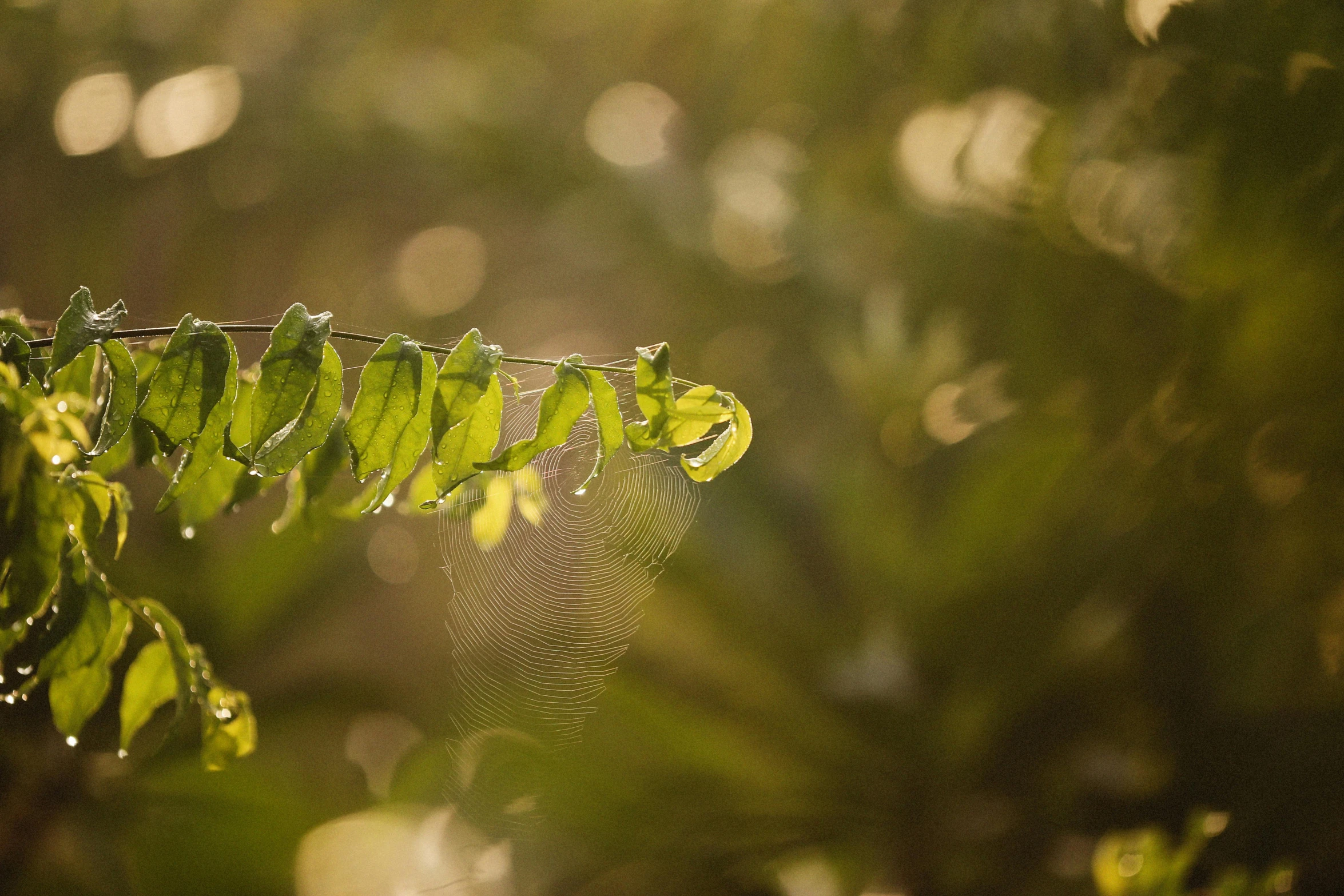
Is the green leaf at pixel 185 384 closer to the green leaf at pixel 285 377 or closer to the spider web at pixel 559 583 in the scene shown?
the green leaf at pixel 285 377

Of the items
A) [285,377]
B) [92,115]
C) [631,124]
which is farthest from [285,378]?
[92,115]

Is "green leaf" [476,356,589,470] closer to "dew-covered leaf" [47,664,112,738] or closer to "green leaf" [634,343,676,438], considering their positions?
"green leaf" [634,343,676,438]

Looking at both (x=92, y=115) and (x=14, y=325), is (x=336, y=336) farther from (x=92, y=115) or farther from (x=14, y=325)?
(x=92, y=115)

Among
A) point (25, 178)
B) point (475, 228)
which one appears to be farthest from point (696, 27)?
point (25, 178)

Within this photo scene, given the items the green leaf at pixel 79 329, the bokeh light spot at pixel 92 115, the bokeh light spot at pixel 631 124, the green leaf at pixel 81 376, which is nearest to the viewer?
the green leaf at pixel 79 329

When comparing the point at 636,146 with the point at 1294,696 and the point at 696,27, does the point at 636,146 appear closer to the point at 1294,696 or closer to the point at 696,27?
the point at 696,27

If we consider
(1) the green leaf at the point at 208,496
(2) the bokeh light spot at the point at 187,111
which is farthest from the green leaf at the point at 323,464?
(2) the bokeh light spot at the point at 187,111
